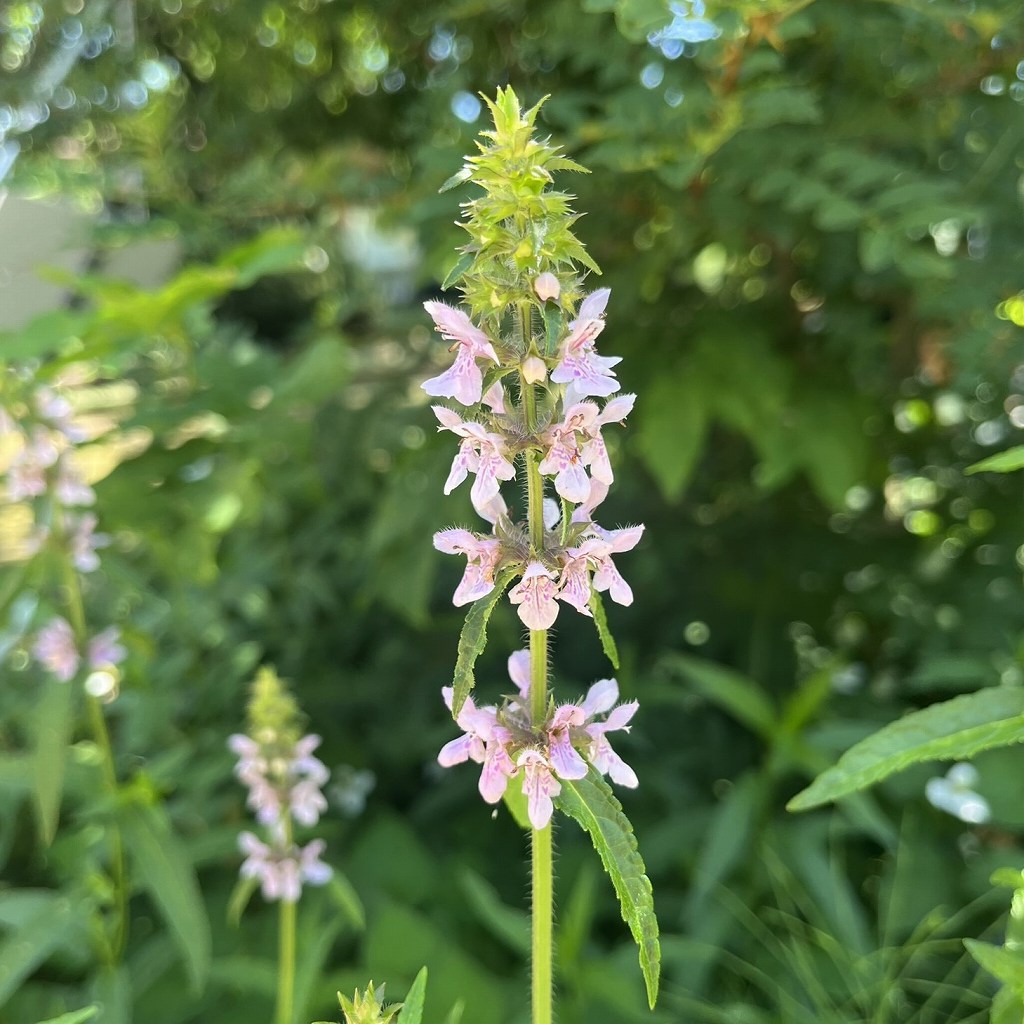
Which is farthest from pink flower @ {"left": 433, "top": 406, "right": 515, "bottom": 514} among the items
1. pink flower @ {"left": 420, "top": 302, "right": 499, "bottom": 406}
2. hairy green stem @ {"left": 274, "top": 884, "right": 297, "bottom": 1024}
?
hairy green stem @ {"left": 274, "top": 884, "right": 297, "bottom": 1024}

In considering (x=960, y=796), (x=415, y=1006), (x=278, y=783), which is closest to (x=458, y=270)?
(x=415, y=1006)

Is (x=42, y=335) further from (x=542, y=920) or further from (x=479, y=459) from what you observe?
(x=542, y=920)

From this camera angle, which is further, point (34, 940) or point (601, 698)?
point (34, 940)

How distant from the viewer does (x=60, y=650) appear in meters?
1.25

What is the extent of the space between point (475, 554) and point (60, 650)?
0.93 m

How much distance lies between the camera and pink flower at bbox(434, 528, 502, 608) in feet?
1.77

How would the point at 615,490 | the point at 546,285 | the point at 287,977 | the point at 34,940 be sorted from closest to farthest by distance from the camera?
the point at 546,285
the point at 287,977
the point at 34,940
the point at 615,490

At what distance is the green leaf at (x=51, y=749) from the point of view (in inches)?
43.7

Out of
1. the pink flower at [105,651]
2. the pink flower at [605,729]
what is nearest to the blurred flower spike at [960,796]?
the pink flower at [605,729]

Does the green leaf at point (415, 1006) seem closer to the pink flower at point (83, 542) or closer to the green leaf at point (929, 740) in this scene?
the green leaf at point (929, 740)

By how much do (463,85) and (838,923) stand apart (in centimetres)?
132

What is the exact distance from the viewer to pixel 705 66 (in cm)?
115

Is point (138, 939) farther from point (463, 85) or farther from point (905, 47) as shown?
point (905, 47)

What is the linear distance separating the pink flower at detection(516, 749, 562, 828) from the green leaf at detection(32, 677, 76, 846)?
81 cm
